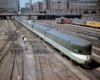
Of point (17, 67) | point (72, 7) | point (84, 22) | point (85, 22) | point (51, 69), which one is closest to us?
point (51, 69)

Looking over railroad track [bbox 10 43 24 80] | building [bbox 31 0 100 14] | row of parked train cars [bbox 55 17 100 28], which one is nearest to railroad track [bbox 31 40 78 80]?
railroad track [bbox 10 43 24 80]

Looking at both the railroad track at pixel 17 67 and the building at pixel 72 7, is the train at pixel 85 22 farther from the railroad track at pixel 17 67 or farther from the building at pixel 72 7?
the building at pixel 72 7

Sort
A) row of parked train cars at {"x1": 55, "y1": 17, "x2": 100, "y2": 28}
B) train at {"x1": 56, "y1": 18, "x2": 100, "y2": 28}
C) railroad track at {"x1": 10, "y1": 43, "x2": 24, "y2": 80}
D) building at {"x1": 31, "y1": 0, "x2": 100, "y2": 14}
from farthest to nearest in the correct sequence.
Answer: building at {"x1": 31, "y1": 0, "x2": 100, "y2": 14}
row of parked train cars at {"x1": 55, "y1": 17, "x2": 100, "y2": 28}
train at {"x1": 56, "y1": 18, "x2": 100, "y2": 28}
railroad track at {"x1": 10, "y1": 43, "x2": 24, "y2": 80}

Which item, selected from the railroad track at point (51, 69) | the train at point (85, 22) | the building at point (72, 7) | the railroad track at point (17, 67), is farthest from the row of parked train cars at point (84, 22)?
the building at point (72, 7)

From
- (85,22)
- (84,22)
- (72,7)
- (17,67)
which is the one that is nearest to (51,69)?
(17,67)

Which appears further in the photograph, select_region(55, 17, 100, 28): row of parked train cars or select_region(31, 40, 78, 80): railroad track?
select_region(55, 17, 100, 28): row of parked train cars

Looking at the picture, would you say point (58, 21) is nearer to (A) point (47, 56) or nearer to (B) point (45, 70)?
(A) point (47, 56)

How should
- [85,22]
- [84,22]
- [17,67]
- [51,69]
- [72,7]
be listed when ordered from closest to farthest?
[51,69] < [17,67] < [85,22] < [84,22] < [72,7]

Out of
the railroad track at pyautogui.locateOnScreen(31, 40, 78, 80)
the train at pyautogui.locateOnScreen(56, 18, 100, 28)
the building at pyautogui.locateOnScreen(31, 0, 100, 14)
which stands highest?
the building at pyautogui.locateOnScreen(31, 0, 100, 14)

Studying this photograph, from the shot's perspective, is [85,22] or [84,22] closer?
[85,22]

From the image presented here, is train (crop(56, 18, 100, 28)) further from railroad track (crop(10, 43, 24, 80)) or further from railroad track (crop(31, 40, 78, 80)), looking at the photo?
railroad track (crop(10, 43, 24, 80))

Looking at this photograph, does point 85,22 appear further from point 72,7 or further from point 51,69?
point 72,7

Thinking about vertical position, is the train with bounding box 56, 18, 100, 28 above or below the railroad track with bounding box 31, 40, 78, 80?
above

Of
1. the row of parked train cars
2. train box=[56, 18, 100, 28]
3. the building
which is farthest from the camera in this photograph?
the building
